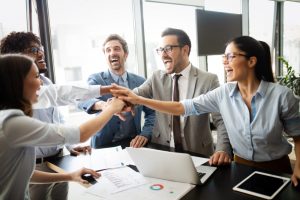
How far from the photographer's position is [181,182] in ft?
4.77

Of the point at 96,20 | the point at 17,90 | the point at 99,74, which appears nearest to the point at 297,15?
the point at 96,20

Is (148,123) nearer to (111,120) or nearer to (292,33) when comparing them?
(111,120)

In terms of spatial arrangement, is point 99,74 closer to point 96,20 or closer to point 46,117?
point 46,117

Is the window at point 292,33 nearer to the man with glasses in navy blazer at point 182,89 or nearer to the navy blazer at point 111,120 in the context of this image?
the man with glasses in navy blazer at point 182,89

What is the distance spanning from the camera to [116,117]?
2512mm

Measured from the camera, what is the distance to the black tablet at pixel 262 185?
128 centimetres

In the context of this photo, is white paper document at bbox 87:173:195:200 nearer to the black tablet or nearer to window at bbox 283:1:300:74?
the black tablet

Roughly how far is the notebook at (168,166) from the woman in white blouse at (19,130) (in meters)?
0.38

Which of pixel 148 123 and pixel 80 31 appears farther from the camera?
pixel 80 31

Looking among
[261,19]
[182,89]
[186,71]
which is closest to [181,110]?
[182,89]

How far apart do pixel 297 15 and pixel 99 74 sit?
244 inches

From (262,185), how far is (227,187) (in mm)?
167

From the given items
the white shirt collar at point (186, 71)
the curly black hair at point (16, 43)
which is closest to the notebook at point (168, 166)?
the white shirt collar at point (186, 71)

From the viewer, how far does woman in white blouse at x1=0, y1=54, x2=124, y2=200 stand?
112 cm
